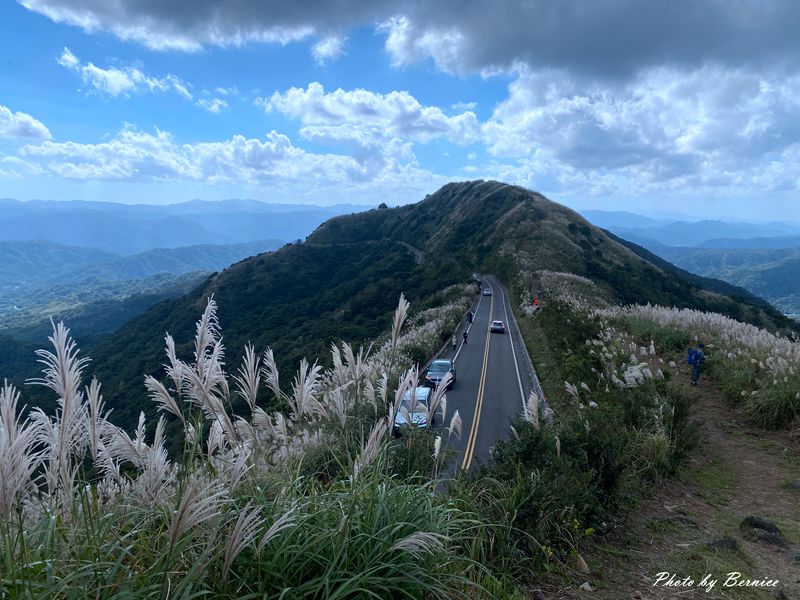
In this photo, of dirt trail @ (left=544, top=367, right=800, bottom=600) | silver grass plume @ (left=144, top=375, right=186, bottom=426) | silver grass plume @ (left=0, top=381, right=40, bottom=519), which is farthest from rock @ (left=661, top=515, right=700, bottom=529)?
silver grass plume @ (left=0, top=381, right=40, bottom=519)

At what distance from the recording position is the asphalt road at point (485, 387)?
15.3m

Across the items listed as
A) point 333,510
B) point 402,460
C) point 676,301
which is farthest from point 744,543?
point 676,301

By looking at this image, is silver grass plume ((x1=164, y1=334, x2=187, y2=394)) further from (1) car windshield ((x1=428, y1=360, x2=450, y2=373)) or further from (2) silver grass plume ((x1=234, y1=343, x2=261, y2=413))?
(1) car windshield ((x1=428, y1=360, x2=450, y2=373))

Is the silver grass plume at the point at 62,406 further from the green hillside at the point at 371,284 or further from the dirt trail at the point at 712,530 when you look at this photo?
the green hillside at the point at 371,284

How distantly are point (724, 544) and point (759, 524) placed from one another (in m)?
0.91

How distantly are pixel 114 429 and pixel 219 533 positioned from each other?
1015 mm

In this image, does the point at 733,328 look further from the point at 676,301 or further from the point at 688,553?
the point at 676,301

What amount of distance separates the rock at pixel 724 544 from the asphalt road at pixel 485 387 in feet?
15.0

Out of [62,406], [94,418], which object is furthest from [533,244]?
[62,406]

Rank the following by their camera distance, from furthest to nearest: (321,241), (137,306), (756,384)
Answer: (137,306)
(321,241)
(756,384)

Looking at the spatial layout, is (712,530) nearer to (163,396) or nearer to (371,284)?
(163,396)

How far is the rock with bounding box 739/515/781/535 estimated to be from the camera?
18.0ft

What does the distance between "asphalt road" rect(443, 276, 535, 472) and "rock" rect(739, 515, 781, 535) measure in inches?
179

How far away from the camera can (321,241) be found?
127438 millimetres
